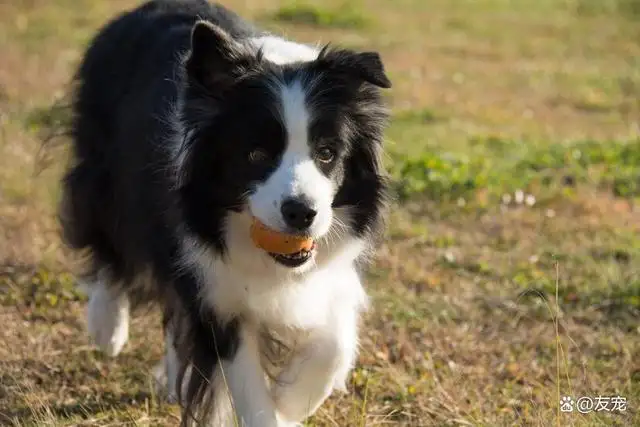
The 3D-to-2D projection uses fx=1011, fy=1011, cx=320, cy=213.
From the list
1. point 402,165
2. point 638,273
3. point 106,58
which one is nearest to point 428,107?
point 402,165

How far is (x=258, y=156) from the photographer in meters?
3.88

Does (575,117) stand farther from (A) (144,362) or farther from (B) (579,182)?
(A) (144,362)

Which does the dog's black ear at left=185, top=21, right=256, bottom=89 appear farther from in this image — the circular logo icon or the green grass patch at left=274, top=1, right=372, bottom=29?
the green grass patch at left=274, top=1, right=372, bottom=29

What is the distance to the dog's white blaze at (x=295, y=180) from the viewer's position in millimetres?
3695

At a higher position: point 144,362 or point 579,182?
point 144,362

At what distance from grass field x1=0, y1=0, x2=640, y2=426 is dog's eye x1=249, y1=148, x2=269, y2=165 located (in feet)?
3.54

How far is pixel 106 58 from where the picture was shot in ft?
17.9

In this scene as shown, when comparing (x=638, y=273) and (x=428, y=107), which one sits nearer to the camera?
(x=638, y=273)

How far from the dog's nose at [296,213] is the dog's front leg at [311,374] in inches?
31.3

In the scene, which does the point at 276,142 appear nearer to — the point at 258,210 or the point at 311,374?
the point at 258,210

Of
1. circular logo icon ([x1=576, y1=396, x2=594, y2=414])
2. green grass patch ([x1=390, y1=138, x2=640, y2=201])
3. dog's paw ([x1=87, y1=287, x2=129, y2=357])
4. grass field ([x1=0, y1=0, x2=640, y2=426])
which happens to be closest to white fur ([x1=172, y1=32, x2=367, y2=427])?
grass field ([x1=0, y1=0, x2=640, y2=426])

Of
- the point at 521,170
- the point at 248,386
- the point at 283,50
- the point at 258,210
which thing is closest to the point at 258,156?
the point at 258,210

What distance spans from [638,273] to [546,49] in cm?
937

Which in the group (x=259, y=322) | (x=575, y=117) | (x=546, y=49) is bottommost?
(x=546, y=49)
